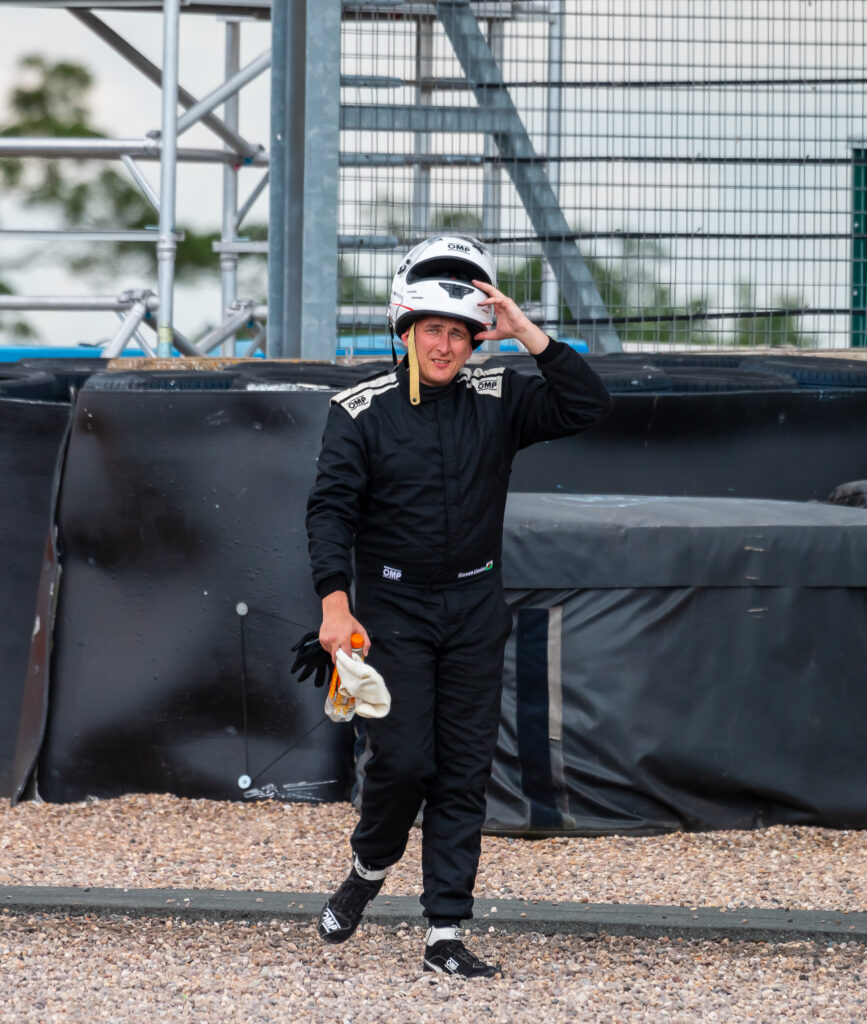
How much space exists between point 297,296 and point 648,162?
7.60 ft

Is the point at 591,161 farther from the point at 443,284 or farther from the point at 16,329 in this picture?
the point at 16,329

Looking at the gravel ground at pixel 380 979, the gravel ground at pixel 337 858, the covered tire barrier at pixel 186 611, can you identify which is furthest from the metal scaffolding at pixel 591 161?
the gravel ground at pixel 380 979

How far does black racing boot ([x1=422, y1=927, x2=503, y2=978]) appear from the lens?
3.67m

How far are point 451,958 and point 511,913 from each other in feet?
1.36

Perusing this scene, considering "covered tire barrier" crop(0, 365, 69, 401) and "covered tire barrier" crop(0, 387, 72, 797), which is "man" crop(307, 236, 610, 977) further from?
"covered tire barrier" crop(0, 365, 69, 401)

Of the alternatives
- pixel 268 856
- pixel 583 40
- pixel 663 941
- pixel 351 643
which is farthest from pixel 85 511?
pixel 583 40

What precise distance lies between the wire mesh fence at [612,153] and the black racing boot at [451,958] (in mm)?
4100

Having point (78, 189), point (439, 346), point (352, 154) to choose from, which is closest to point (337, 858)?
point (439, 346)

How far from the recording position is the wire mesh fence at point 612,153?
721 cm

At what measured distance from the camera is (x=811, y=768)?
497 centimetres

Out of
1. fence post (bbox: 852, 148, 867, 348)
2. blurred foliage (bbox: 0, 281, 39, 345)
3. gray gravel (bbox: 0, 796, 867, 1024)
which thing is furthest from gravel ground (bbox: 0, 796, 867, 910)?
blurred foliage (bbox: 0, 281, 39, 345)

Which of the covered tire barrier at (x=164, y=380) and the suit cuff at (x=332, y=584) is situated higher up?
the covered tire barrier at (x=164, y=380)

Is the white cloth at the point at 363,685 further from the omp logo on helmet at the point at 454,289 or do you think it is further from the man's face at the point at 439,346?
the omp logo on helmet at the point at 454,289

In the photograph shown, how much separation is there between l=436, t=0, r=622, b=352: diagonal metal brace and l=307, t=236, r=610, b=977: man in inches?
140
